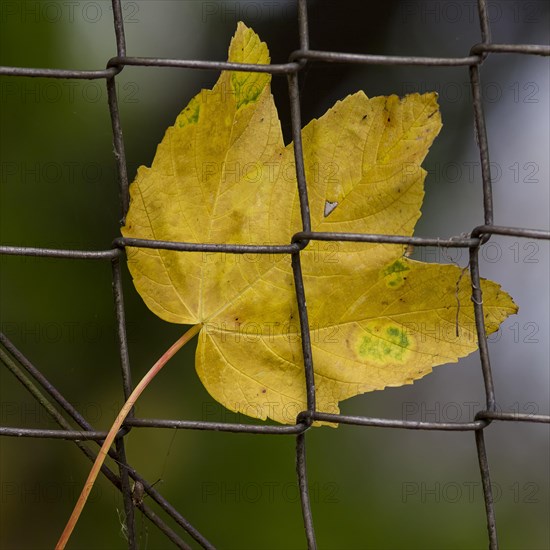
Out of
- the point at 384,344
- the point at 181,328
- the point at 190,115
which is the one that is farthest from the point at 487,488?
the point at 181,328

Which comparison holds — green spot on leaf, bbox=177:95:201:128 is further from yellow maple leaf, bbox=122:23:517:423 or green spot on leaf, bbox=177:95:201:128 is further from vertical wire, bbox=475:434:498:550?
vertical wire, bbox=475:434:498:550

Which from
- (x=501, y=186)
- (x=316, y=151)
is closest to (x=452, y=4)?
(x=501, y=186)

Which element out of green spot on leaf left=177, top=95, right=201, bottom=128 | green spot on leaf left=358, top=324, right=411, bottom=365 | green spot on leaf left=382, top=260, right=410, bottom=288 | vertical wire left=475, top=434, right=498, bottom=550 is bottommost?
vertical wire left=475, top=434, right=498, bottom=550

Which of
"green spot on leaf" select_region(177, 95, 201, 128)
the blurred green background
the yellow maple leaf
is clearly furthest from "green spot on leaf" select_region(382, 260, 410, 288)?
the blurred green background

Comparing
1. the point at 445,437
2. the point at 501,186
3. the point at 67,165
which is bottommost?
the point at 445,437

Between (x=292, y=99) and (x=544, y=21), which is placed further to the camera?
(x=544, y=21)

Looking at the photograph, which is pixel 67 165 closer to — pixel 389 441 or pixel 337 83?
pixel 337 83

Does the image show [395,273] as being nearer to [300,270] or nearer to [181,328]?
[300,270]

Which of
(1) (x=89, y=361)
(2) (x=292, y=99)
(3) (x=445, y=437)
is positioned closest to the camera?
(2) (x=292, y=99)
